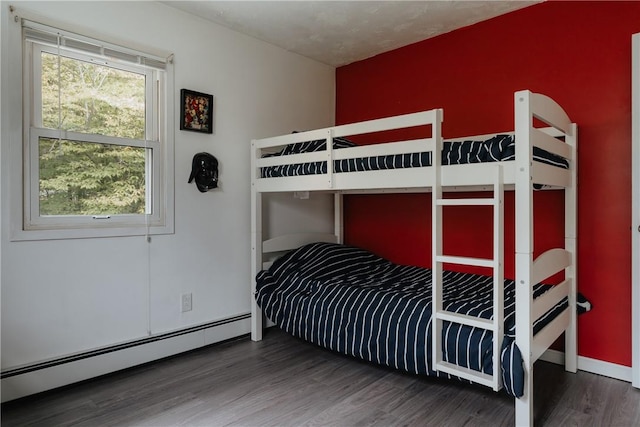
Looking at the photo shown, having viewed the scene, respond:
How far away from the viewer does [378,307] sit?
2.10m

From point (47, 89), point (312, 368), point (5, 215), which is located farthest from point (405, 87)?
point (5, 215)

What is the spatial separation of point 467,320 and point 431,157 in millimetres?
763

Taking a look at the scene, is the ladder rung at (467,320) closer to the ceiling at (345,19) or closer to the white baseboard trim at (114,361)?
the white baseboard trim at (114,361)

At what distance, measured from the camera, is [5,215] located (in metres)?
1.89

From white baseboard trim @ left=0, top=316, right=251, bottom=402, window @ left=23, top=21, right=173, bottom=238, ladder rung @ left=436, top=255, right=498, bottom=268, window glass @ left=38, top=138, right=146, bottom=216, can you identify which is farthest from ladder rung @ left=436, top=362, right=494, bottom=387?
window glass @ left=38, top=138, right=146, bottom=216

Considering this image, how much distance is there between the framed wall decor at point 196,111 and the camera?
2537 mm

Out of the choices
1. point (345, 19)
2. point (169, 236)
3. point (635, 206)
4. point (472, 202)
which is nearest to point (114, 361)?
point (169, 236)

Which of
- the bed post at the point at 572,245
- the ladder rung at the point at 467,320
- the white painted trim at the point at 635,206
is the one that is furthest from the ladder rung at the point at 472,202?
the white painted trim at the point at 635,206

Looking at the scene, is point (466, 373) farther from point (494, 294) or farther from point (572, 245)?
point (572, 245)

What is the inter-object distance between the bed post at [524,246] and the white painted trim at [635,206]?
36.1 inches

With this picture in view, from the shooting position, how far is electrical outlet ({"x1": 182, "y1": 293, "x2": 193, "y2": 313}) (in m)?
2.57

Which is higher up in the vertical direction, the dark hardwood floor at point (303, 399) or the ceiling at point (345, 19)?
the ceiling at point (345, 19)

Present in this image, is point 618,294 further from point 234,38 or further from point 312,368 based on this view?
point 234,38

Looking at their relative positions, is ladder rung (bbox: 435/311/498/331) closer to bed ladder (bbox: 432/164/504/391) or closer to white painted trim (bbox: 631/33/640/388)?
bed ladder (bbox: 432/164/504/391)
